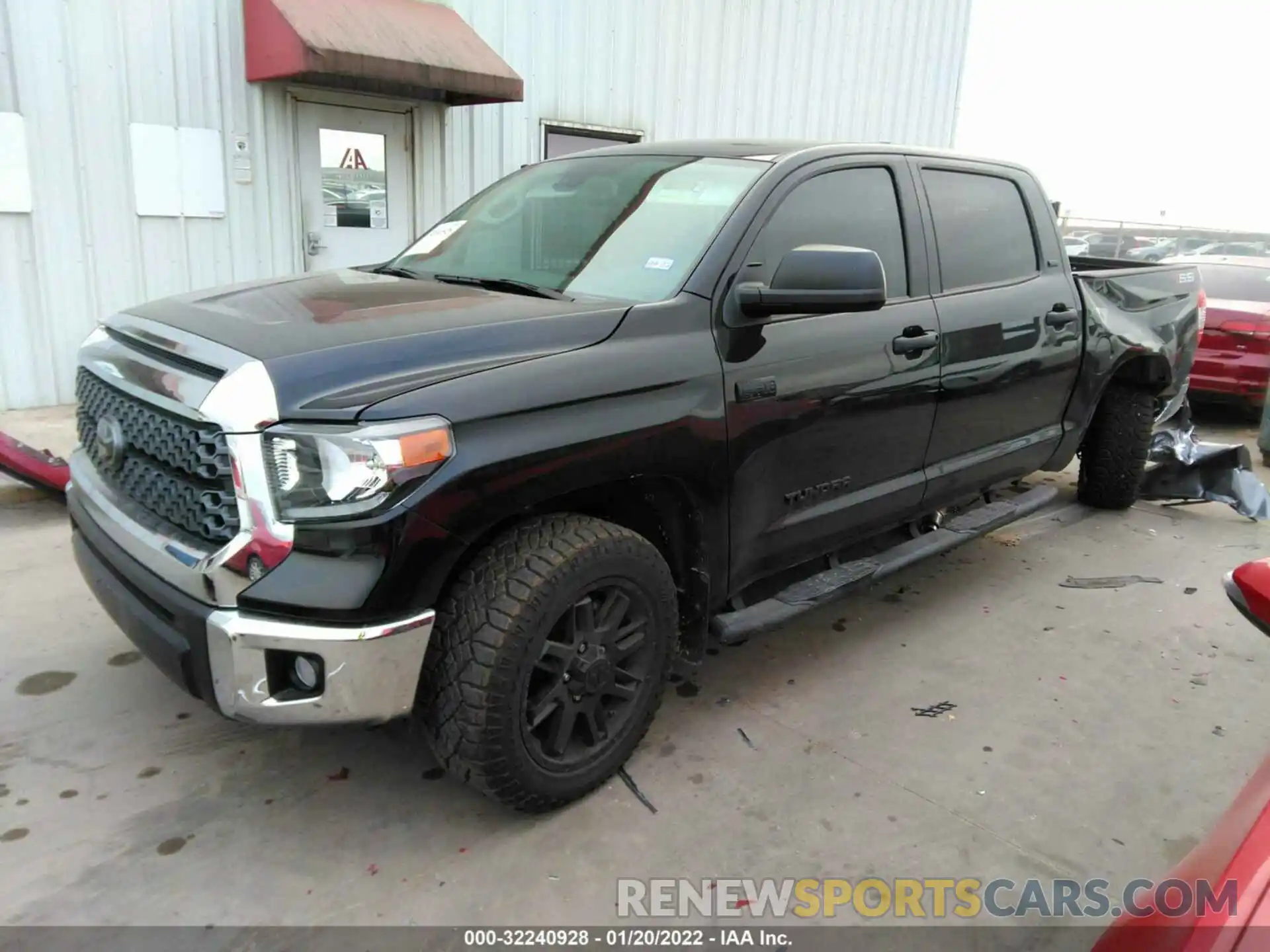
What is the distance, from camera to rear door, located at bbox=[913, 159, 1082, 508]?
12.6 ft

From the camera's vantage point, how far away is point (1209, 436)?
27.8 feet

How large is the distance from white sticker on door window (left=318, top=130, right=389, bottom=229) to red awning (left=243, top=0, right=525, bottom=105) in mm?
421

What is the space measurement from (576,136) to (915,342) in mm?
6603

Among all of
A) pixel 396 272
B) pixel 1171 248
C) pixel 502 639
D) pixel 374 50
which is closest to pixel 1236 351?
pixel 374 50

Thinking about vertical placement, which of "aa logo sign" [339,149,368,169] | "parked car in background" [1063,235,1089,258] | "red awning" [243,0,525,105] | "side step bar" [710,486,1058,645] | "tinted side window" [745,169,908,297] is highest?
"red awning" [243,0,525,105]

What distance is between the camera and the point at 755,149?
3477mm

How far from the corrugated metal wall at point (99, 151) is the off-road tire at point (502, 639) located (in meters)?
5.75

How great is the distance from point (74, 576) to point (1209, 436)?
28.6 feet

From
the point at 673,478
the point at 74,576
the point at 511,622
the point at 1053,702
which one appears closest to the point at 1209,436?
the point at 1053,702

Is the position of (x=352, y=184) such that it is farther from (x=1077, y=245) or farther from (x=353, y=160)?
(x=1077, y=245)

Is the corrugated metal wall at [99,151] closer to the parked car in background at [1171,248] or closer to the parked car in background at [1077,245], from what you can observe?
the parked car in background at [1077,245]

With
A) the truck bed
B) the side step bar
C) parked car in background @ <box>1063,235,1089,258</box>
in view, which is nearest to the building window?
the truck bed

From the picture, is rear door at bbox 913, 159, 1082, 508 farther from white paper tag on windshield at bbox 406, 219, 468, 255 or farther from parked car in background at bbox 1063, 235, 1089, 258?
parked car in background at bbox 1063, 235, 1089, 258

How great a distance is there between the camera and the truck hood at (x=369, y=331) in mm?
2244
